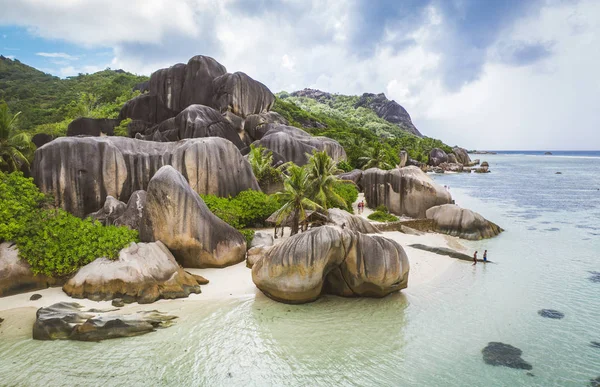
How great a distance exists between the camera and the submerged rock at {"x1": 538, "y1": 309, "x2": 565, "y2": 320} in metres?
11.1

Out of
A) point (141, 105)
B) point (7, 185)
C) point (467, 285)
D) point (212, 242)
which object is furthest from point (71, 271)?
point (141, 105)

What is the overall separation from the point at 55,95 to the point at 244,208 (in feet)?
179

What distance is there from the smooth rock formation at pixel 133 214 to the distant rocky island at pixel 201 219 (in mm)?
45

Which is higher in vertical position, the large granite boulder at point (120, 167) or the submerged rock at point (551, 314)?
the large granite boulder at point (120, 167)

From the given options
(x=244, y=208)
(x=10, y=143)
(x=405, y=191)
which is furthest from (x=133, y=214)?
(x=405, y=191)

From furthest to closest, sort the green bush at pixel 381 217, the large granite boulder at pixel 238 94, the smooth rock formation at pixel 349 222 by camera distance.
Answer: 1. the large granite boulder at pixel 238 94
2. the green bush at pixel 381 217
3. the smooth rock formation at pixel 349 222

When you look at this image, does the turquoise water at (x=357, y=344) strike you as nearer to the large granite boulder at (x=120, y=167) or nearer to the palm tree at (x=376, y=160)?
the large granite boulder at (x=120, y=167)

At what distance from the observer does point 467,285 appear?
13242 millimetres

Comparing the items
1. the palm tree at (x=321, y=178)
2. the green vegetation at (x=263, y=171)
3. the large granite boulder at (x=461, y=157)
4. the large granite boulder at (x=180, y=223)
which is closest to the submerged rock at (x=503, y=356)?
the palm tree at (x=321, y=178)

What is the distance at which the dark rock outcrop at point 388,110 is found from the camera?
127688 millimetres

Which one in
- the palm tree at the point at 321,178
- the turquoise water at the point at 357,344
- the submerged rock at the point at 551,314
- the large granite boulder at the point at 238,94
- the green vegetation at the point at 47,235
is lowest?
the submerged rock at the point at 551,314

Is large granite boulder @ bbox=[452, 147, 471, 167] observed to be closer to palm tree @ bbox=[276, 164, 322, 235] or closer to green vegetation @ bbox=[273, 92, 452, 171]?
green vegetation @ bbox=[273, 92, 452, 171]

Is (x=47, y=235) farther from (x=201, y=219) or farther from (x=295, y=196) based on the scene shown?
(x=295, y=196)

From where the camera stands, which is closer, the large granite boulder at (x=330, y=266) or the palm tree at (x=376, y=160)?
the large granite boulder at (x=330, y=266)
